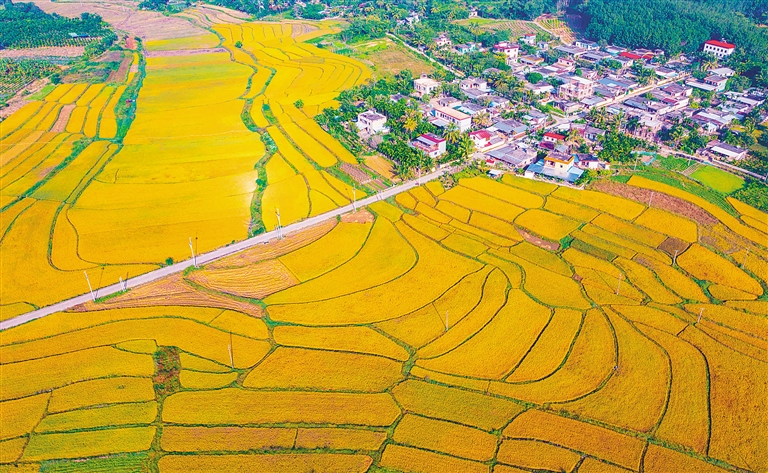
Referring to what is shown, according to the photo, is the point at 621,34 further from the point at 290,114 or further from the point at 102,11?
the point at 102,11

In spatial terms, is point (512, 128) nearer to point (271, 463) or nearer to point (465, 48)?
point (465, 48)

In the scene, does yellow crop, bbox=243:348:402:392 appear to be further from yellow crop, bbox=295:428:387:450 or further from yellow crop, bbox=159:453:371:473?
yellow crop, bbox=159:453:371:473

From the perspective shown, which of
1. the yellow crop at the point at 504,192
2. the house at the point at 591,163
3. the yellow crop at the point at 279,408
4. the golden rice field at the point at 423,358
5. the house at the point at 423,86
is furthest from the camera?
the house at the point at 423,86

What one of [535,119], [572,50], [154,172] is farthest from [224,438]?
[572,50]

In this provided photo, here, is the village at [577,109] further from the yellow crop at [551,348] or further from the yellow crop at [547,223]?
the yellow crop at [551,348]

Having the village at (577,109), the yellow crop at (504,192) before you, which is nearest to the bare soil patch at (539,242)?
the yellow crop at (504,192)

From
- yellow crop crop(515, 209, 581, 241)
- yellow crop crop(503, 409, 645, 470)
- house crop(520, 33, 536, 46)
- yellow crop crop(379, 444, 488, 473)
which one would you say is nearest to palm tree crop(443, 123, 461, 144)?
yellow crop crop(515, 209, 581, 241)
